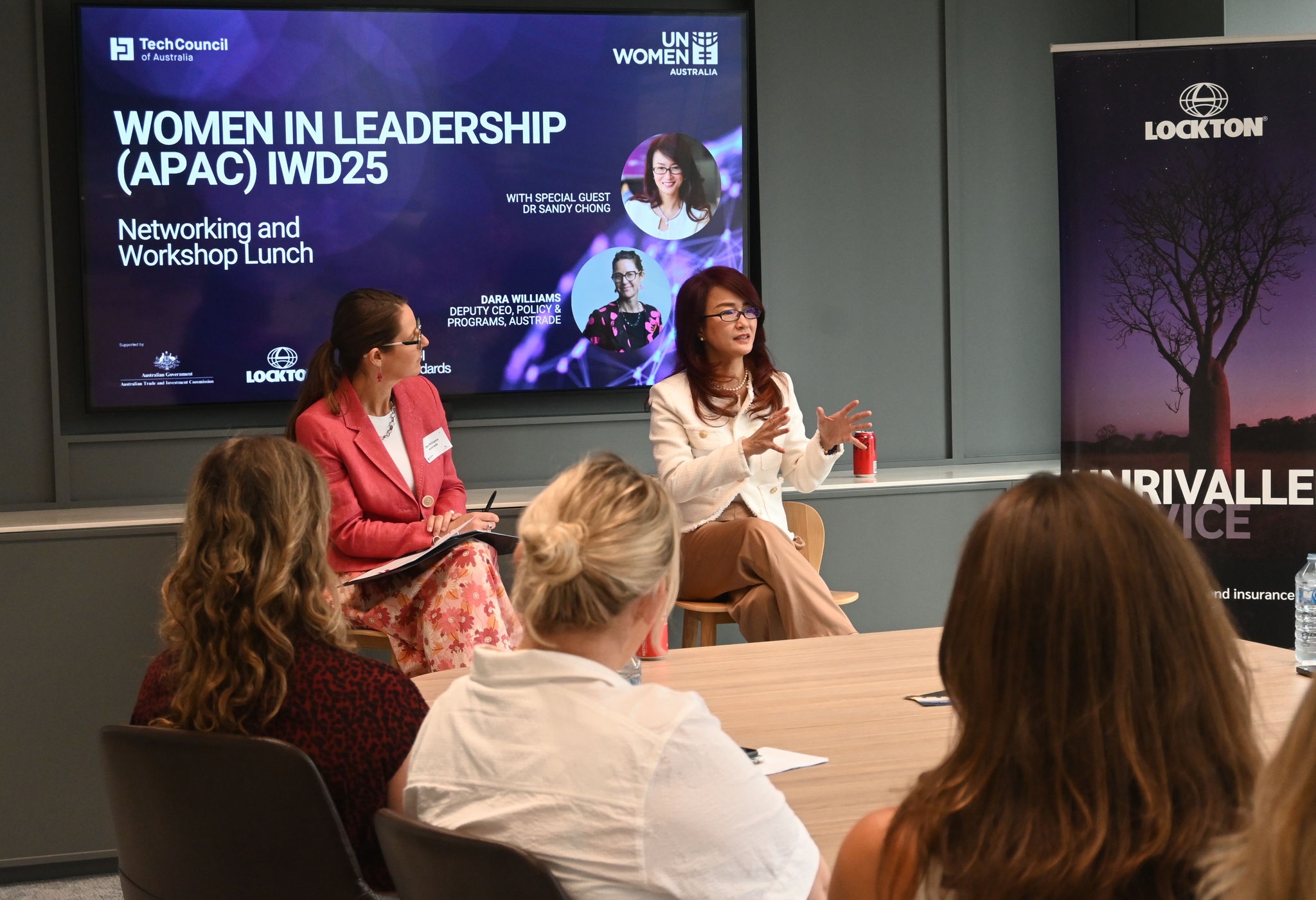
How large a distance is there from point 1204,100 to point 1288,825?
3606 mm

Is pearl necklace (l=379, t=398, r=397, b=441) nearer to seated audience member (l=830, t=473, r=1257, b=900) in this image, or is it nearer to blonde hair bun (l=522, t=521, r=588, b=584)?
blonde hair bun (l=522, t=521, r=588, b=584)

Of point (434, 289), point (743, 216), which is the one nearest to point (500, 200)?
point (434, 289)

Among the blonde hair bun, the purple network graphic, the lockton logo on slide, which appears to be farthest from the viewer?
the purple network graphic

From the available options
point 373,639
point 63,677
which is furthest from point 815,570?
point 63,677

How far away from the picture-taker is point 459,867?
1.19m

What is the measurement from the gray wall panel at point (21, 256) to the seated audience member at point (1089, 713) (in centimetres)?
398

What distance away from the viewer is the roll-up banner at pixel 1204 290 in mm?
3725

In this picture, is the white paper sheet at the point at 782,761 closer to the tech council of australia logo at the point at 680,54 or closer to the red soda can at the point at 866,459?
the red soda can at the point at 866,459

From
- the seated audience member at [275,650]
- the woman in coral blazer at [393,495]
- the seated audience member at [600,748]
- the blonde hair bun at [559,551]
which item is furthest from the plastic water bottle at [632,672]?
the woman in coral blazer at [393,495]

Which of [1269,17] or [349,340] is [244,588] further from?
[1269,17]

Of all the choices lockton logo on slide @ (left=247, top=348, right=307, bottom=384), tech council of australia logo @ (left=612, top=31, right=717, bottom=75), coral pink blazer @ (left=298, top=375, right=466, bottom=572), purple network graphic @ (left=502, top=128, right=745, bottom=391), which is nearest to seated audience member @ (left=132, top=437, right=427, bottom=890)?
coral pink blazer @ (left=298, top=375, right=466, bottom=572)

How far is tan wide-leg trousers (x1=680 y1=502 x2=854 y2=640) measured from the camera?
11.8 feet

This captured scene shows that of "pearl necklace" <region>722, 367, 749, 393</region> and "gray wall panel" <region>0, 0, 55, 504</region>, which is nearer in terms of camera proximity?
"pearl necklace" <region>722, 367, 749, 393</region>

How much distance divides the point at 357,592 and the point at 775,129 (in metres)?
2.41
